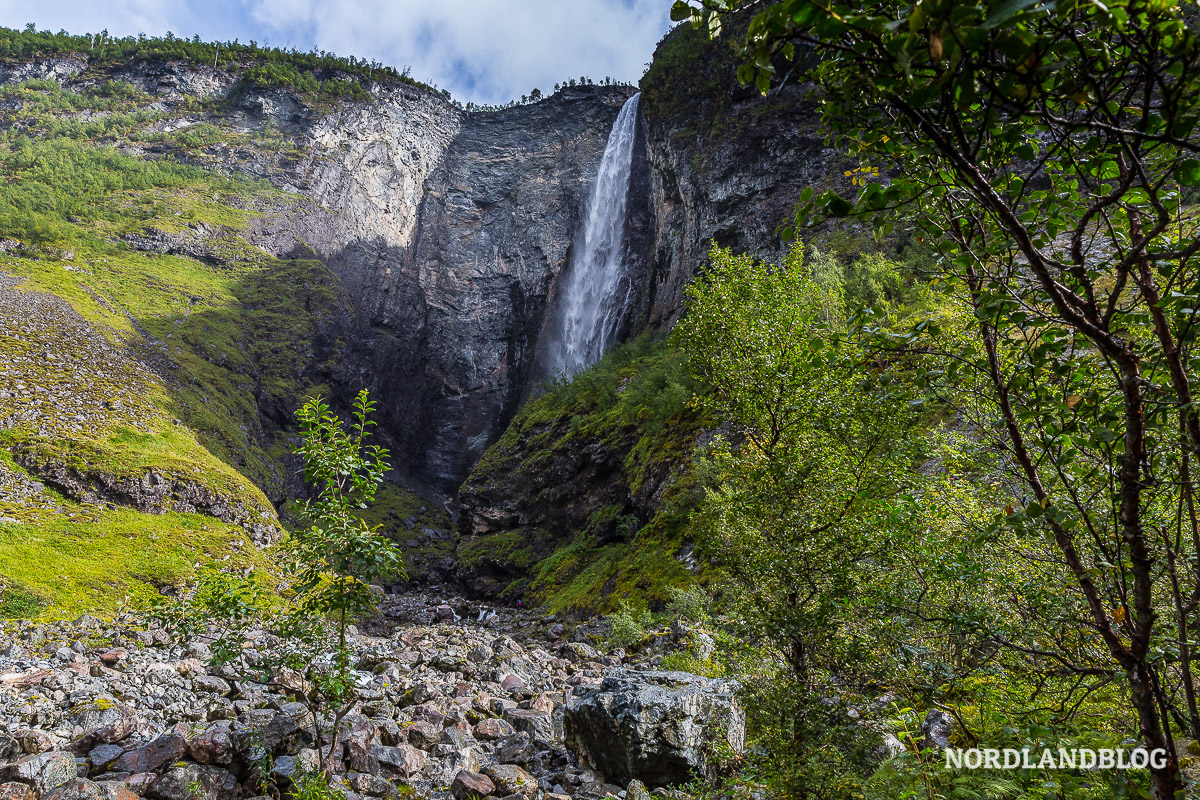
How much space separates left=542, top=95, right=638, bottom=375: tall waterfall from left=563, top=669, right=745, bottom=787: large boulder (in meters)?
40.4

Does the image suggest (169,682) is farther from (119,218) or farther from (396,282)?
(396,282)

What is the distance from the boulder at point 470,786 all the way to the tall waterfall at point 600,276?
40757mm

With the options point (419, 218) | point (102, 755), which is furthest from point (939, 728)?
point (419, 218)

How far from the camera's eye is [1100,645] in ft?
13.1

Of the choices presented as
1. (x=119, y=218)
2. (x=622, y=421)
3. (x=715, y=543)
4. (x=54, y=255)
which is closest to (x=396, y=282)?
(x=119, y=218)

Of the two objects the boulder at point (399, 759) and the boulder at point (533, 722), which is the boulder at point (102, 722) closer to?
the boulder at point (399, 759)

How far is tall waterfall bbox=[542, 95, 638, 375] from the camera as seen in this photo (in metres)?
48.1

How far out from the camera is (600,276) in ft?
164

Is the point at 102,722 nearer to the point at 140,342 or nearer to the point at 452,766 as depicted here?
the point at 452,766

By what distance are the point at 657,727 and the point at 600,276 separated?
46.4 meters

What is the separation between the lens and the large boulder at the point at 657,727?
5762 mm

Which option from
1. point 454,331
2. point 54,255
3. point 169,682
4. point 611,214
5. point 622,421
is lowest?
point 169,682

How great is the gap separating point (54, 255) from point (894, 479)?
5098 cm

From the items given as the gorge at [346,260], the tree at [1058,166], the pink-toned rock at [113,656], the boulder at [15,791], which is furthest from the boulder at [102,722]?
the gorge at [346,260]
